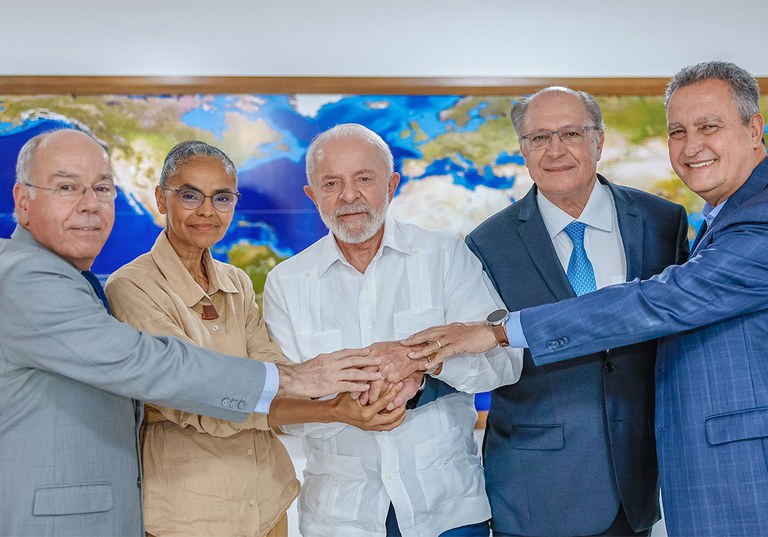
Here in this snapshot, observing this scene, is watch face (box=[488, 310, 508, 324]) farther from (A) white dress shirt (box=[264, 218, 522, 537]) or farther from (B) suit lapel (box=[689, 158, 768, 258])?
(B) suit lapel (box=[689, 158, 768, 258])

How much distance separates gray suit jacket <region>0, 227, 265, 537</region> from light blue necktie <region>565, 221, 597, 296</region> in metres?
1.13

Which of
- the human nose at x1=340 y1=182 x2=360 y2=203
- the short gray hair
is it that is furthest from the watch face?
the short gray hair

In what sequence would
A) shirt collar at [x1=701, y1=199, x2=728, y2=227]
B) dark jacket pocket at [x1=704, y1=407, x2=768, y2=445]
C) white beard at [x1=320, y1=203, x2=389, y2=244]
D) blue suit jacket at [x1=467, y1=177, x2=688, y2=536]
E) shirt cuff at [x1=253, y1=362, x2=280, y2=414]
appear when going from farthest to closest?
white beard at [x1=320, y1=203, x2=389, y2=244] → blue suit jacket at [x1=467, y1=177, x2=688, y2=536] → shirt collar at [x1=701, y1=199, x2=728, y2=227] → shirt cuff at [x1=253, y1=362, x2=280, y2=414] → dark jacket pocket at [x1=704, y1=407, x2=768, y2=445]

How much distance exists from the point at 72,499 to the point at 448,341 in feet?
3.44

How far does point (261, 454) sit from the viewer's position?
223 centimetres

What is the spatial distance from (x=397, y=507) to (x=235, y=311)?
735mm

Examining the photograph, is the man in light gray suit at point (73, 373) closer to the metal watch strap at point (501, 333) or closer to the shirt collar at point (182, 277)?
the shirt collar at point (182, 277)

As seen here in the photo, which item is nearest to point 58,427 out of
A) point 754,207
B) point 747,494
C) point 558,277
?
point 558,277

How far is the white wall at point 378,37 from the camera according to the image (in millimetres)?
3637

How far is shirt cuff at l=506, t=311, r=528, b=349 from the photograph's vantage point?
2148mm

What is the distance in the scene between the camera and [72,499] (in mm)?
1804

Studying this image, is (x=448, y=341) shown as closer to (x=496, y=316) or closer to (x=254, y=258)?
(x=496, y=316)

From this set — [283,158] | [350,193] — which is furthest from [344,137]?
[283,158]

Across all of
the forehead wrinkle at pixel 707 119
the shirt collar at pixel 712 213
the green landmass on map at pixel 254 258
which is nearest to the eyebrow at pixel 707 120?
the forehead wrinkle at pixel 707 119
